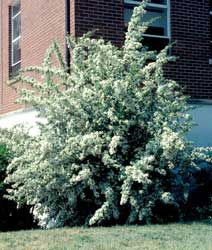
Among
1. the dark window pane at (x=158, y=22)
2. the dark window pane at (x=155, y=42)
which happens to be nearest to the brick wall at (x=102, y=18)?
the dark window pane at (x=155, y=42)

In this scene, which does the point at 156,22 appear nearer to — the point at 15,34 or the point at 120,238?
the point at 15,34

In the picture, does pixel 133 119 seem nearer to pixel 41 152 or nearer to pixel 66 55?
pixel 41 152

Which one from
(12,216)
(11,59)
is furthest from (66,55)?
(11,59)

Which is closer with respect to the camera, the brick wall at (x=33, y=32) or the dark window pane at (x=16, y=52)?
the brick wall at (x=33, y=32)

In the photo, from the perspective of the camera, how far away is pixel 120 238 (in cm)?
784

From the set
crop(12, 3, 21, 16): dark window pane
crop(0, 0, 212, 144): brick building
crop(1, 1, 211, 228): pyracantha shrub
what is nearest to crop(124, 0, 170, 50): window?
crop(0, 0, 212, 144): brick building

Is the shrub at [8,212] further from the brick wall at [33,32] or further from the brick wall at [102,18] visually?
the brick wall at [102,18]

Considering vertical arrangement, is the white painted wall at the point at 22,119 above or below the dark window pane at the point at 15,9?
below

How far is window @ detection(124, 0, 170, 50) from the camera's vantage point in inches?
510

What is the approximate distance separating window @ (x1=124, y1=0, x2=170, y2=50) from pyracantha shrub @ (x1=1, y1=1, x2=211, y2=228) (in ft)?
7.74

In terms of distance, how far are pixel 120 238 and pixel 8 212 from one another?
13.9ft

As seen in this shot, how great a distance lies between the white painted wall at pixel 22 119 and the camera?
43.5 feet

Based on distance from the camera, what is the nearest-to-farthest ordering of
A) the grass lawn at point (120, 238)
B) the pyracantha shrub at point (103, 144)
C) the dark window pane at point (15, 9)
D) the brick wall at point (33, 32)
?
the grass lawn at point (120, 238) < the pyracantha shrub at point (103, 144) < the brick wall at point (33, 32) < the dark window pane at point (15, 9)

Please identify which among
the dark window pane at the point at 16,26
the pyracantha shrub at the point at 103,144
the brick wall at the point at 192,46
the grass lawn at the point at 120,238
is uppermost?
the dark window pane at the point at 16,26
